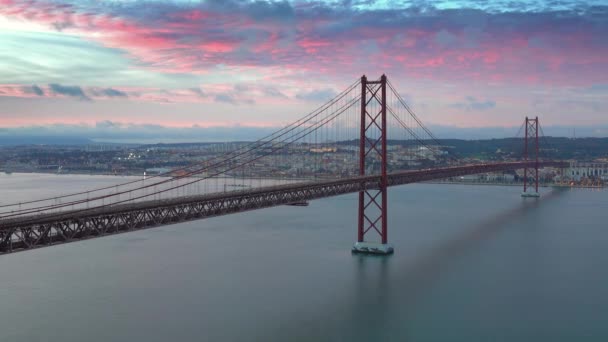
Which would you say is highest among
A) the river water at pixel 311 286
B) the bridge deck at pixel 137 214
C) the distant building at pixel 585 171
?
the bridge deck at pixel 137 214

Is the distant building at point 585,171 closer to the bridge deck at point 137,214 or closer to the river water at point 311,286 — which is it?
the river water at point 311,286

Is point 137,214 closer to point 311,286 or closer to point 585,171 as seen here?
point 311,286

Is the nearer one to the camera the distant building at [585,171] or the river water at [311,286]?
the river water at [311,286]

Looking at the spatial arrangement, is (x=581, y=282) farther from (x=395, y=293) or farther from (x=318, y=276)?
(x=318, y=276)

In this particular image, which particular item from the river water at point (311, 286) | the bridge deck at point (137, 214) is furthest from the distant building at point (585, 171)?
the bridge deck at point (137, 214)

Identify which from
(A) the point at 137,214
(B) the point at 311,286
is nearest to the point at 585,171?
(B) the point at 311,286

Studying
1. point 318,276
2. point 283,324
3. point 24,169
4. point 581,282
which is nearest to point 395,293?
point 318,276
